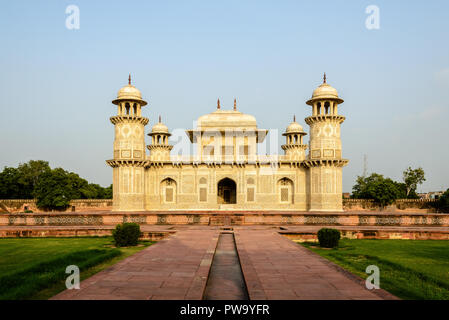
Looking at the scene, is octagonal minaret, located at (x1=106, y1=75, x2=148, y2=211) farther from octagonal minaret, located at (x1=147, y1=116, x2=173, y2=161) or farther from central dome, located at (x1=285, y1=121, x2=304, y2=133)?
central dome, located at (x1=285, y1=121, x2=304, y2=133)

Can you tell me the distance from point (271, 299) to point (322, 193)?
2168cm

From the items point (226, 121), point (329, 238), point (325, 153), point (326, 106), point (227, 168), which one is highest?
point (326, 106)

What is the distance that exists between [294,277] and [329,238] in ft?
18.0

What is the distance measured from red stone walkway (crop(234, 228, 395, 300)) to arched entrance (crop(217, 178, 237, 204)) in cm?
2155

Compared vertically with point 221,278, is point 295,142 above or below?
above

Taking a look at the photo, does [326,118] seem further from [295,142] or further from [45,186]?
[45,186]

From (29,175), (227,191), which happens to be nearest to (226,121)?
(227,191)

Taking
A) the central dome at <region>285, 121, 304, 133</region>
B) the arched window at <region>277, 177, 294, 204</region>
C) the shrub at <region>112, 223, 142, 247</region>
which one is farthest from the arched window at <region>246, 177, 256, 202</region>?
the shrub at <region>112, 223, 142, 247</region>

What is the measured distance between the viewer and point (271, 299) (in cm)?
482

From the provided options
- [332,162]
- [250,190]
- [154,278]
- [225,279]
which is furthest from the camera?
[250,190]

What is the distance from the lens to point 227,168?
1122 inches

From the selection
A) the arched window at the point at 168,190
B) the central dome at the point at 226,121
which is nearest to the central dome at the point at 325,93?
the central dome at the point at 226,121

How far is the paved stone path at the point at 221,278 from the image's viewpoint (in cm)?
512
